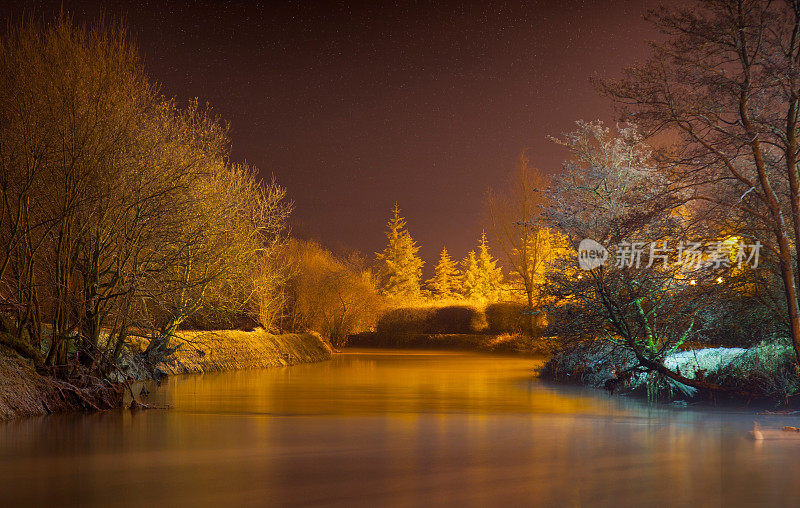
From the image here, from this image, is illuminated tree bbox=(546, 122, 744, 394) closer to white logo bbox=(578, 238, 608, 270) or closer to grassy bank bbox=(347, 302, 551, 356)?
white logo bbox=(578, 238, 608, 270)

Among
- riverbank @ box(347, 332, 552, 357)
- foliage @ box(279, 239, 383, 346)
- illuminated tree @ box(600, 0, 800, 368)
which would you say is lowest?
riverbank @ box(347, 332, 552, 357)

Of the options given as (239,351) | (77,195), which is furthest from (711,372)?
(239,351)

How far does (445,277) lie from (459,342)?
35.7 m

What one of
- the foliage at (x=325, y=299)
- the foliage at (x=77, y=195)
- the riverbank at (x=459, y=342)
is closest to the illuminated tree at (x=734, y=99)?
the foliage at (x=77, y=195)

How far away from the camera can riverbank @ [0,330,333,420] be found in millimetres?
11508

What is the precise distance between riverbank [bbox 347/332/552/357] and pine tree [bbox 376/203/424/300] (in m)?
25.0

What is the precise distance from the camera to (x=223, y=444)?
10141 mm

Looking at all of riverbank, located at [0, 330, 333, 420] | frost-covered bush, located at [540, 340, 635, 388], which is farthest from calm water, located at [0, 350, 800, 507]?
frost-covered bush, located at [540, 340, 635, 388]

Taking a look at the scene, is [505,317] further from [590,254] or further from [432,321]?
[590,254]

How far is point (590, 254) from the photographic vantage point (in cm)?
1573

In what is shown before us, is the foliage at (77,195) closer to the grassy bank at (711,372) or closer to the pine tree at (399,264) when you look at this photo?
the grassy bank at (711,372)

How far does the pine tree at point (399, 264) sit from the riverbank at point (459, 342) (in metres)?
25.0

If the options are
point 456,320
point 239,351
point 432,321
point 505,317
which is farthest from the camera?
point 432,321

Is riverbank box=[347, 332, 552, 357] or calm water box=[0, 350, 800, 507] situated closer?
calm water box=[0, 350, 800, 507]
